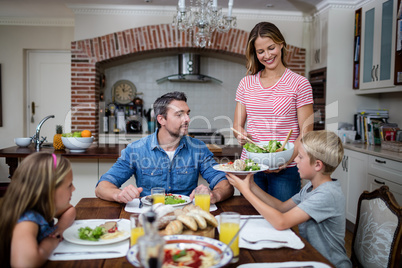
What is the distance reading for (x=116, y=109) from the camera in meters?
5.54

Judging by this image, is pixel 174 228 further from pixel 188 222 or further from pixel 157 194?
pixel 157 194

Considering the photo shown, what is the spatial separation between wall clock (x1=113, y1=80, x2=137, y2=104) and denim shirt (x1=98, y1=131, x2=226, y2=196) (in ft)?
12.2

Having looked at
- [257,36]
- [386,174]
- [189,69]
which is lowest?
[386,174]

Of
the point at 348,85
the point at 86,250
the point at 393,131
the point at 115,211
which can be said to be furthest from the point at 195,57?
the point at 86,250

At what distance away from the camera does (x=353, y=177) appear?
12.1ft

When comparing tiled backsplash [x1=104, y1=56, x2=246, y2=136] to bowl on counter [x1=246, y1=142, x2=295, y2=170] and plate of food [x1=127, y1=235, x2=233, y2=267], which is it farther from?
plate of food [x1=127, y1=235, x2=233, y2=267]

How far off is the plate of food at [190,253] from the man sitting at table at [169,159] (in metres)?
0.82

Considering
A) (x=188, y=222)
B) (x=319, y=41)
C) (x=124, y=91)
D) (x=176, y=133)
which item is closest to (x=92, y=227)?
(x=188, y=222)

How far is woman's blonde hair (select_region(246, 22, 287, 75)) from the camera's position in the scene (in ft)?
6.43

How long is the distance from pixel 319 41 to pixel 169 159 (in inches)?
131

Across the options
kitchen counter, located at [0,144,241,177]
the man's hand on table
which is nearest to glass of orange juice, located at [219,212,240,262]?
the man's hand on table

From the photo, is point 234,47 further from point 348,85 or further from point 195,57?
point 348,85

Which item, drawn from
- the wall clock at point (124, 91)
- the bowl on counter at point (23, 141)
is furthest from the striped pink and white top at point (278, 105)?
the wall clock at point (124, 91)

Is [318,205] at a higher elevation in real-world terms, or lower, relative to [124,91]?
lower
